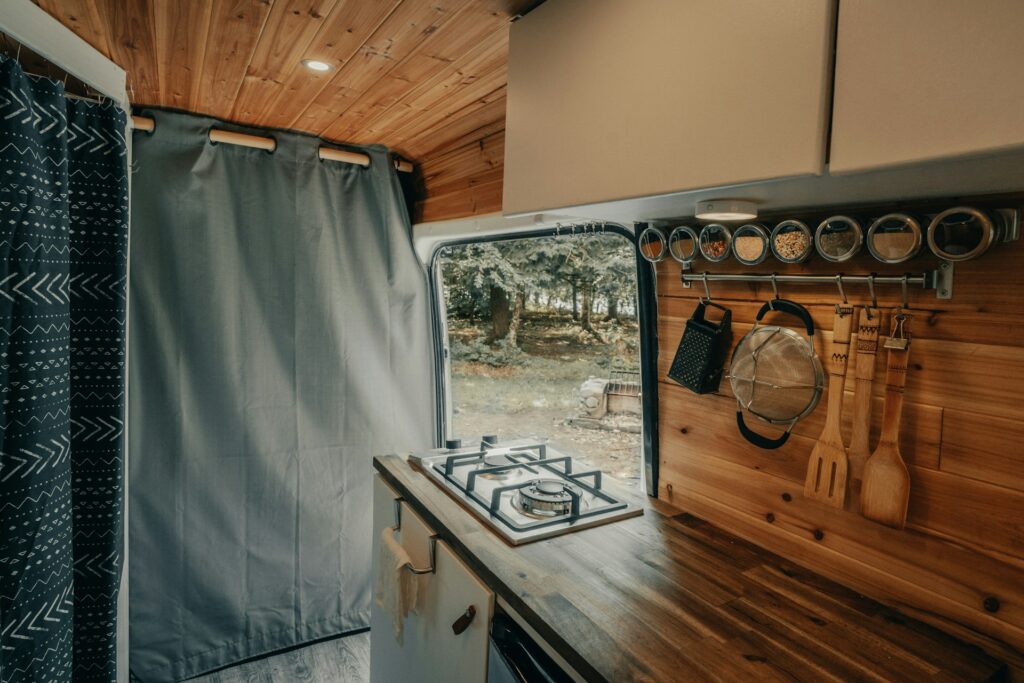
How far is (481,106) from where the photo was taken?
6.37ft

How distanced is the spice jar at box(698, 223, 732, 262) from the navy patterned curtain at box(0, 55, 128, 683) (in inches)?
61.5

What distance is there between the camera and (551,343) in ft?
9.16

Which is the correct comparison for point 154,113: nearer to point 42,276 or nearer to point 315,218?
point 315,218

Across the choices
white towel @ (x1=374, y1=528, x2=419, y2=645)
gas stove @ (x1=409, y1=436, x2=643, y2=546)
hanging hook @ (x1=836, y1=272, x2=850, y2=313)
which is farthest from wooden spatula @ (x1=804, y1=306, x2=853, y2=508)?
white towel @ (x1=374, y1=528, x2=419, y2=645)

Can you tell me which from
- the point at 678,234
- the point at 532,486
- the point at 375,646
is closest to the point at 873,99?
the point at 678,234

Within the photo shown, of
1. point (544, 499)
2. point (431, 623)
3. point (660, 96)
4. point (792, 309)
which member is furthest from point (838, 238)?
point (431, 623)

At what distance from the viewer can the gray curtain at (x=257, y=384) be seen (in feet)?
7.55

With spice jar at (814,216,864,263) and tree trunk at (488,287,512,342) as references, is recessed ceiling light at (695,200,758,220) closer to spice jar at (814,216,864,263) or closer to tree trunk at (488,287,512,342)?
Answer: spice jar at (814,216,864,263)

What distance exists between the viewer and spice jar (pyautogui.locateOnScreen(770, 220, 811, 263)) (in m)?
1.26

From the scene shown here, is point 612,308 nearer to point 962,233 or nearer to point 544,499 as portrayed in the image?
point 544,499

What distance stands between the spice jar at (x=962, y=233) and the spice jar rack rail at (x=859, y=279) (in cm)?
6

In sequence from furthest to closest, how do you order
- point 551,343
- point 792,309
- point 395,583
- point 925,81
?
1. point 551,343
2. point 395,583
3. point 792,309
4. point 925,81

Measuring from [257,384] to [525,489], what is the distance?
4.87ft

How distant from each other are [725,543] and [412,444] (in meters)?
1.80
